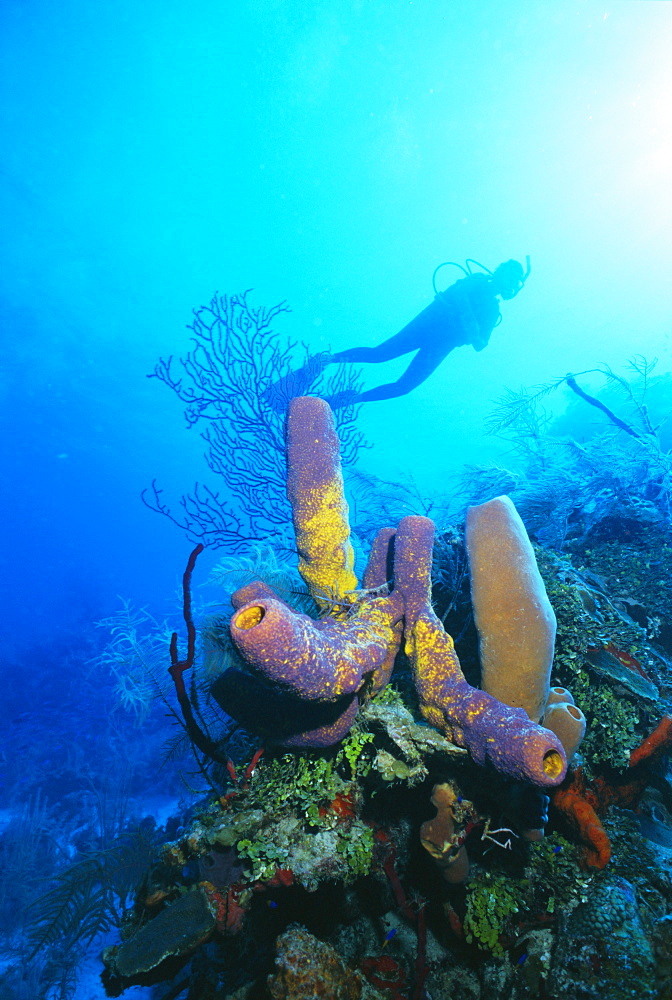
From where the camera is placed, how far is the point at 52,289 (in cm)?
4100

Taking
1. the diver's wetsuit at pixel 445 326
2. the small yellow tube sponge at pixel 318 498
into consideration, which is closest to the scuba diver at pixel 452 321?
the diver's wetsuit at pixel 445 326

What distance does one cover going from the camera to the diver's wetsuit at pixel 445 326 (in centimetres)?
1134

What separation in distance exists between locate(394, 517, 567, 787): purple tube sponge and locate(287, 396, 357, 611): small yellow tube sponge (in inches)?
21.7

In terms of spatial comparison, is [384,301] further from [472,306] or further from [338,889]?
[338,889]

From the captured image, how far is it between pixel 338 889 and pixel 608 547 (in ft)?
13.7

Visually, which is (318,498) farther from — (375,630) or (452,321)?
(452,321)

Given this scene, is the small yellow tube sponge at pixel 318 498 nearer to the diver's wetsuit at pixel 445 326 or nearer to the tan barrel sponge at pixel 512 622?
the tan barrel sponge at pixel 512 622

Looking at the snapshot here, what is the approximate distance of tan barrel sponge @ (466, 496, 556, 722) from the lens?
229cm

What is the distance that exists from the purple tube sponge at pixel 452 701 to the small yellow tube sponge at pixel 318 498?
0.55m

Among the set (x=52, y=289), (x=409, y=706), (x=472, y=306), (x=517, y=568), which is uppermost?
(x=52, y=289)

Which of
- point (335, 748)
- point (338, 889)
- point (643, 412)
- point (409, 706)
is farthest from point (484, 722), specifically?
point (643, 412)

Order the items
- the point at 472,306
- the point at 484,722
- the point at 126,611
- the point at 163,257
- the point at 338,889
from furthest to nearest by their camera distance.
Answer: the point at 163,257 → the point at 472,306 → the point at 126,611 → the point at 338,889 → the point at 484,722

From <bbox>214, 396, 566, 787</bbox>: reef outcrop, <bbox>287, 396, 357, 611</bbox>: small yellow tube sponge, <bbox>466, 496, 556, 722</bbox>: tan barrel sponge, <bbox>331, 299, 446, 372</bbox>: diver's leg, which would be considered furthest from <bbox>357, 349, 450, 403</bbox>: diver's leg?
<bbox>466, 496, 556, 722</bbox>: tan barrel sponge

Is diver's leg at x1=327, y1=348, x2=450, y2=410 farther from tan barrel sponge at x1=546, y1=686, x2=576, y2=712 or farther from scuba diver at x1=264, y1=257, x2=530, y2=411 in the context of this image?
tan barrel sponge at x1=546, y1=686, x2=576, y2=712
